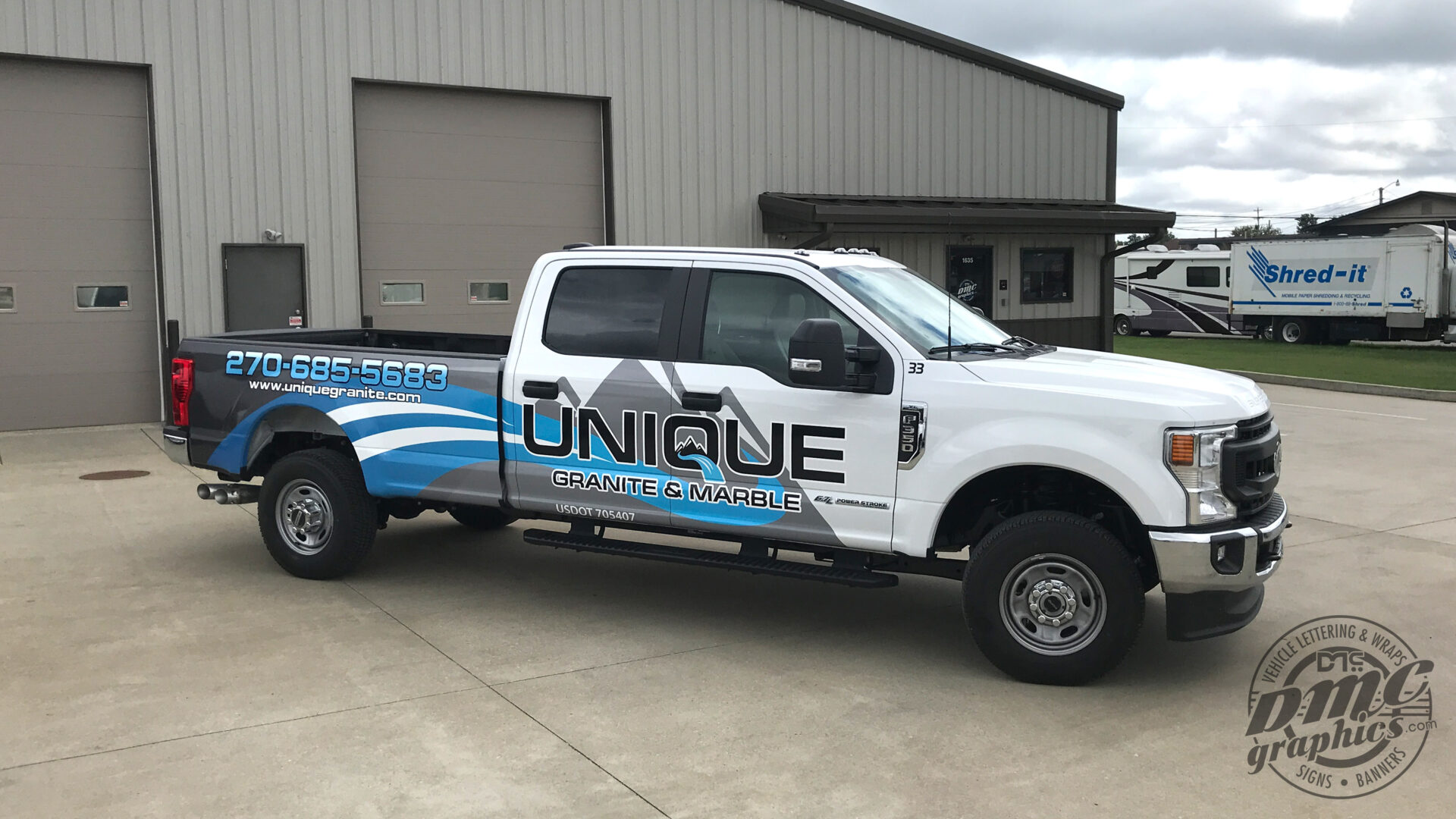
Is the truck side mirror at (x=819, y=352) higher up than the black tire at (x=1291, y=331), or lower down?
higher up

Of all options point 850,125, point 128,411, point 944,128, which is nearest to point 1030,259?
point 944,128

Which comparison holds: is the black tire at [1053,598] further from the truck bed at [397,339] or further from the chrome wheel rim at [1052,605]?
the truck bed at [397,339]

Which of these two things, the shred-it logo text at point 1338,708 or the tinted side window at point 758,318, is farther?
the tinted side window at point 758,318

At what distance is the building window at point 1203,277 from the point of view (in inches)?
1483

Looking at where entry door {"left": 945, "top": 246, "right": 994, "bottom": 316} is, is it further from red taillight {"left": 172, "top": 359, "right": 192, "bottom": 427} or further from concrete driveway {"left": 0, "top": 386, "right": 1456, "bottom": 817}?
red taillight {"left": 172, "top": 359, "right": 192, "bottom": 427}

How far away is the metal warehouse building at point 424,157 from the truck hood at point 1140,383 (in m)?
11.4

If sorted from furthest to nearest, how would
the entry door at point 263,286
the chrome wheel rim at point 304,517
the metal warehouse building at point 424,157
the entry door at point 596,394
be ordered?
1. the entry door at point 263,286
2. the metal warehouse building at point 424,157
3. the chrome wheel rim at point 304,517
4. the entry door at point 596,394

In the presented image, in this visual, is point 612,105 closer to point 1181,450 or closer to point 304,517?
point 304,517

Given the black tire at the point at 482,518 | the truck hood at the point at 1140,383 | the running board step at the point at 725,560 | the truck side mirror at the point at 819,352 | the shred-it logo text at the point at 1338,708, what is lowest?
the shred-it logo text at the point at 1338,708

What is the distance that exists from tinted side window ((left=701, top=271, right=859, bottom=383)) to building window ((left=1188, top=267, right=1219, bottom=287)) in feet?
113

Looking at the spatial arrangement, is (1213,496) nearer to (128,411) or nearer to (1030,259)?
(128,411)

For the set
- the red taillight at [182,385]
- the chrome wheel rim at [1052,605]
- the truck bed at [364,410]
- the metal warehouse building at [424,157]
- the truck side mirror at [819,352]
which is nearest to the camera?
the chrome wheel rim at [1052,605]

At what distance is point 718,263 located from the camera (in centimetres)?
664

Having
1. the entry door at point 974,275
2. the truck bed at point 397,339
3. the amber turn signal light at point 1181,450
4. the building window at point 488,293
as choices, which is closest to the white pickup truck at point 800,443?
the amber turn signal light at point 1181,450
